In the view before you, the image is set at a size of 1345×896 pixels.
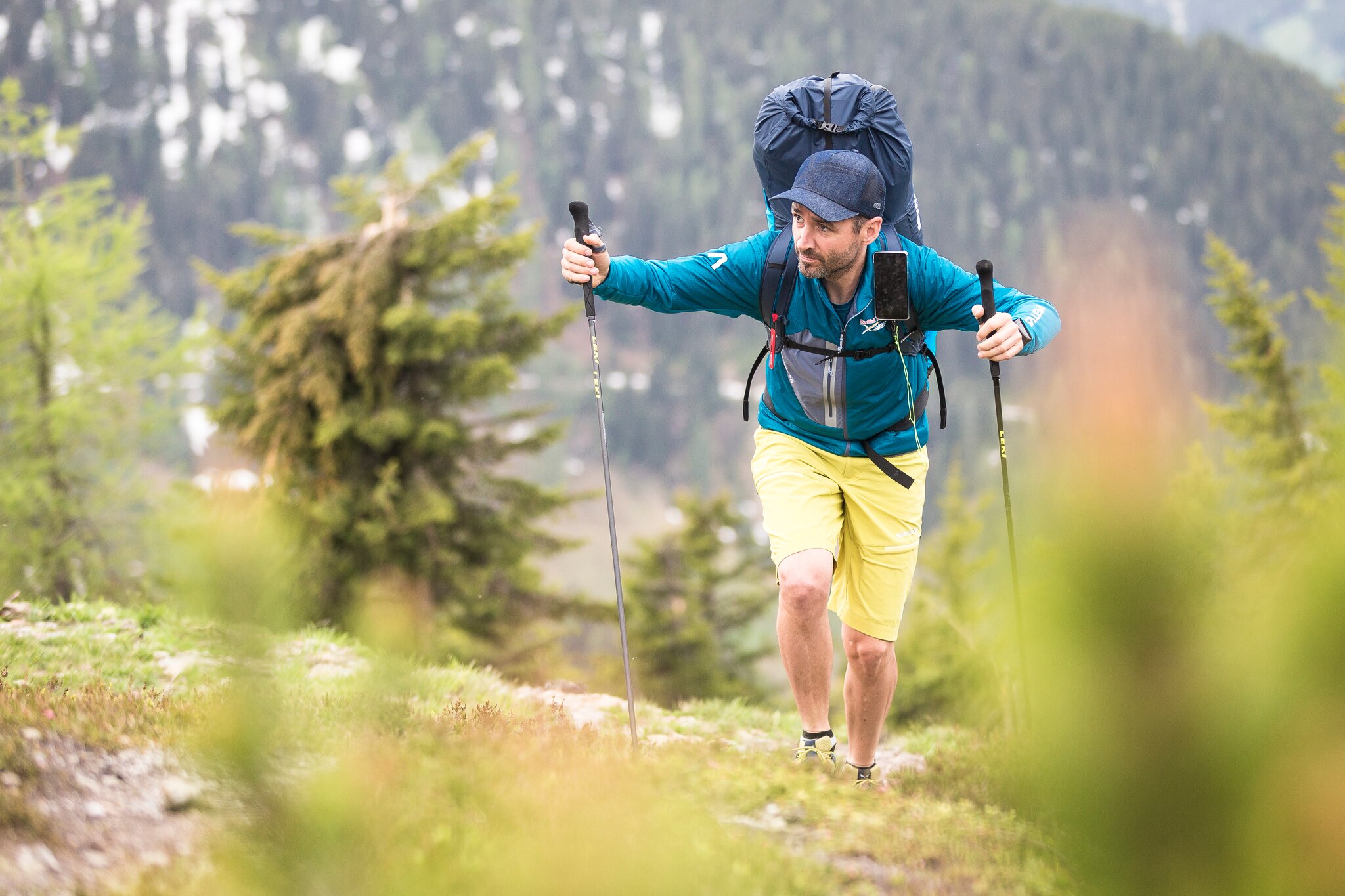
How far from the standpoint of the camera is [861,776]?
5816mm

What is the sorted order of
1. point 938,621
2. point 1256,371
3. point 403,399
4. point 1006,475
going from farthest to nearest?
point 938,621 → point 1256,371 → point 403,399 → point 1006,475

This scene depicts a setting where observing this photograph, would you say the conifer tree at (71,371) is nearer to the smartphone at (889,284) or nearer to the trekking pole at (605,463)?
the trekking pole at (605,463)

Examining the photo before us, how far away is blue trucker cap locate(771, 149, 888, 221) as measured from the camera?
16.5 ft

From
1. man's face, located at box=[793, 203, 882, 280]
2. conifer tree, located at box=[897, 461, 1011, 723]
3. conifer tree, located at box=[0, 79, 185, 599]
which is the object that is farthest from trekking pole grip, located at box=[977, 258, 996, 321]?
conifer tree, located at box=[897, 461, 1011, 723]

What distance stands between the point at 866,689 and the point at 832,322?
2070mm

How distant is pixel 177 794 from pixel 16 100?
1307 inches

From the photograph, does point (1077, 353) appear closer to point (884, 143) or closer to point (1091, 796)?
point (1091, 796)

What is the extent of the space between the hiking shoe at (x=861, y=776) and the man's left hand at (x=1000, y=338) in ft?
6.99

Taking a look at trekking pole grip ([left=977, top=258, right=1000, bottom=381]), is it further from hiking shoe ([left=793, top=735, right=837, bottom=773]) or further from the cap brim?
hiking shoe ([left=793, top=735, right=837, bottom=773])

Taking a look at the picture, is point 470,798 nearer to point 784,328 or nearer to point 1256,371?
point 784,328

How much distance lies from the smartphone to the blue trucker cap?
25 cm

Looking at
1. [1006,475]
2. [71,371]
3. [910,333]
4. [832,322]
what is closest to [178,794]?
[1006,475]

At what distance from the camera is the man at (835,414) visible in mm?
5215

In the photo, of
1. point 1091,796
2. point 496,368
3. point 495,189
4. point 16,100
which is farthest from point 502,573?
point 16,100
